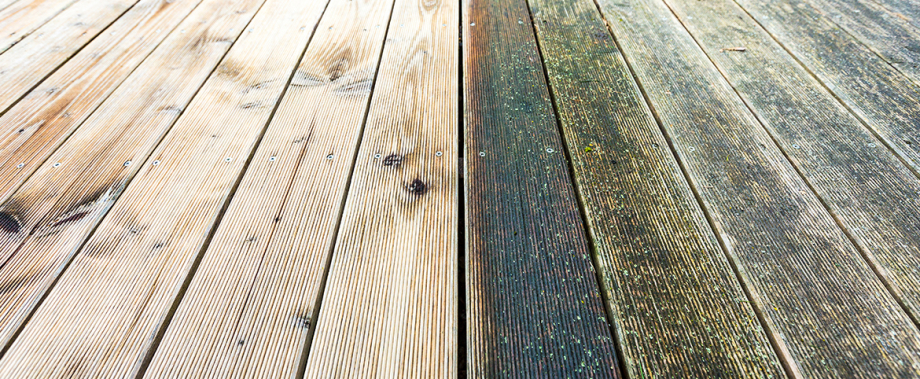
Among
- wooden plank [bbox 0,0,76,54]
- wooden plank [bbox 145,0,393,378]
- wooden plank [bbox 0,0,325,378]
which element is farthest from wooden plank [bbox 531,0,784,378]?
wooden plank [bbox 0,0,76,54]

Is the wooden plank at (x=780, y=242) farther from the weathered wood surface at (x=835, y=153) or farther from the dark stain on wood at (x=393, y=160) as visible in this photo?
the dark stain on wood at (x=393, y=160)

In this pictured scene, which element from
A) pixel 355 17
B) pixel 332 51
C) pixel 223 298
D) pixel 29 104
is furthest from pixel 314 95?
pixel 29 104

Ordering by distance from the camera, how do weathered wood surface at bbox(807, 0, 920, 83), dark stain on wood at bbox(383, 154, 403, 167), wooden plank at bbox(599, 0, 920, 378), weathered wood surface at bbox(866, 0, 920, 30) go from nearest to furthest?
wooden plank at bbox(599, 0, 920, 378) < dark stain on wood at bbox(383, 154, 403, 167) < weathered wood surface at bbox(807, 0, 920, 83) < weathered wood surface at bbox(866, 0, 920, 30)

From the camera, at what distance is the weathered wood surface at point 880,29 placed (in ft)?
4.63

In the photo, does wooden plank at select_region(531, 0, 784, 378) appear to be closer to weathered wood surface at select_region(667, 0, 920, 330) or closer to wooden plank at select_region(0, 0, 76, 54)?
weathered wood surface at select_region(667, 0, 920, 330)

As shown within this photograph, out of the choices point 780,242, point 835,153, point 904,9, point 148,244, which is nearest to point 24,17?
point 148,244

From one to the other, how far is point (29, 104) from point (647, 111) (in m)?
1.93

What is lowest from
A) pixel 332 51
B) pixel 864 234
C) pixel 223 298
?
Answer: pixel 864 234

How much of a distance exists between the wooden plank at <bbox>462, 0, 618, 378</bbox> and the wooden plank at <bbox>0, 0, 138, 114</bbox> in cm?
151

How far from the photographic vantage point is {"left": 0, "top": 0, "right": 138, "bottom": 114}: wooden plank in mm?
1441

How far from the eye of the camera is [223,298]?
838 millimetres

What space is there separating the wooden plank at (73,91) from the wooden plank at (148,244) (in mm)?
238

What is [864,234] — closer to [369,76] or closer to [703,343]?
[703,343]

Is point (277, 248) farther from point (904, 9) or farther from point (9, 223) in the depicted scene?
point (904, 9)
